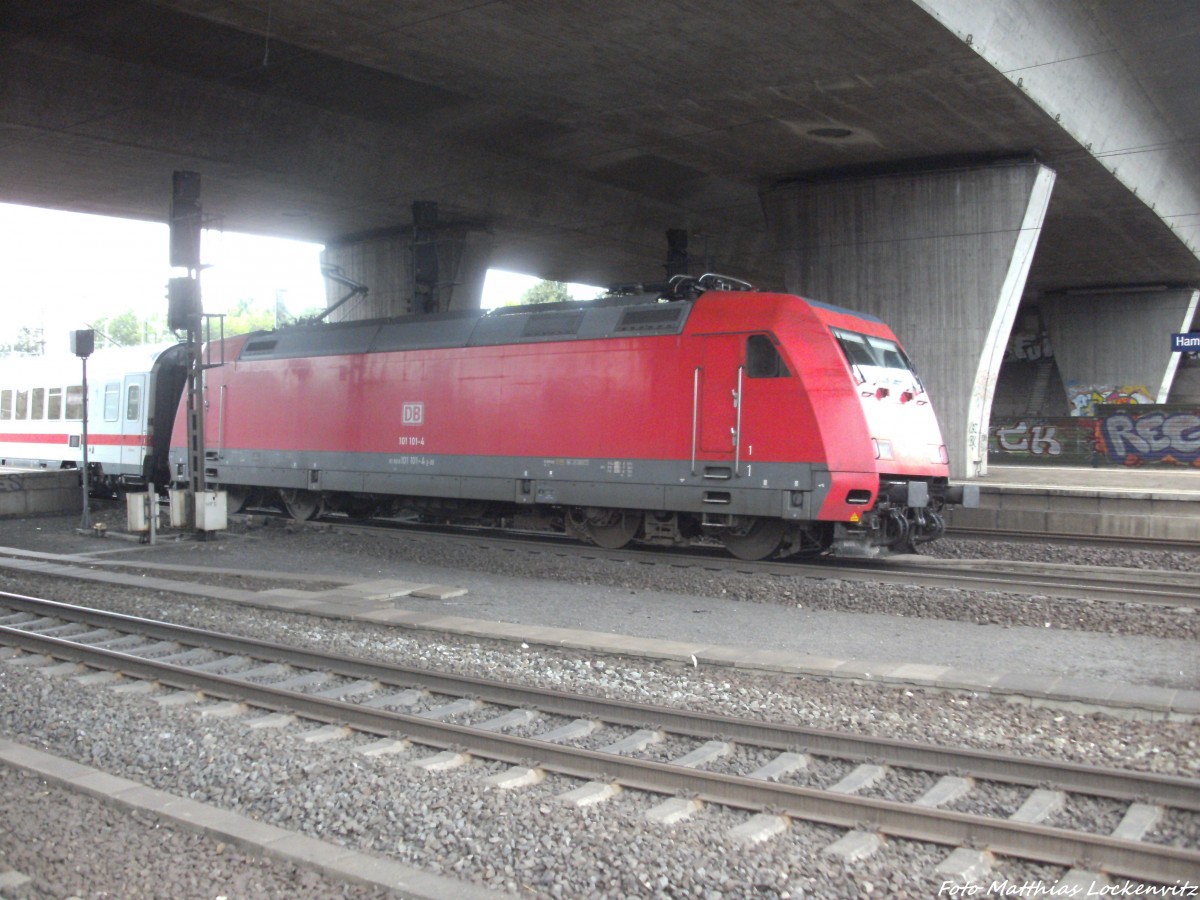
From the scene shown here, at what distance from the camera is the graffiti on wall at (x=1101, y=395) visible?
4071 cm

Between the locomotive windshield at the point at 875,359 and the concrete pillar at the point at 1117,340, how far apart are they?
104 feet

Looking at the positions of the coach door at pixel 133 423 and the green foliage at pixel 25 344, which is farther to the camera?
the green foliage at pixel 25 344

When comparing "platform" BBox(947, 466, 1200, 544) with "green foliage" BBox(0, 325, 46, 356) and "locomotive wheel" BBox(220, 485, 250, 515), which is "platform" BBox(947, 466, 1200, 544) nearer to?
"locomotive wheel" BBox(220, 485, 250, 515)

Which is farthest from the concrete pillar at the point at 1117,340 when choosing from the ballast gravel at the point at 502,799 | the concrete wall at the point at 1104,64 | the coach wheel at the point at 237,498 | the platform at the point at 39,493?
the ballast gravel at the point at 502,799

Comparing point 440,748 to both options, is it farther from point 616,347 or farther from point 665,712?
point 616,347

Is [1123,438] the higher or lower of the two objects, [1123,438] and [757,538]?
the higher

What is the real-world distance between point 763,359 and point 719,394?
0.76 metres

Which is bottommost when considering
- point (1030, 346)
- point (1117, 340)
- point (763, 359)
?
point (763, 359)

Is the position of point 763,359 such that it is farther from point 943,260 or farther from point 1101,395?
point 1101,395

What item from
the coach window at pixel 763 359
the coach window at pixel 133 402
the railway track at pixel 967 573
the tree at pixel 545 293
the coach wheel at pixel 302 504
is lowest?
the railway track at pixel 967 573

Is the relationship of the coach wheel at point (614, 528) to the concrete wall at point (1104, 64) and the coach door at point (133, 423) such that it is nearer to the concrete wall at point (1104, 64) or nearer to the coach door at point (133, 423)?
the concrete wall at point (1104, 64)

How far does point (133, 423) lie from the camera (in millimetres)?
23516

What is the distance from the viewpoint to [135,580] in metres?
12.7

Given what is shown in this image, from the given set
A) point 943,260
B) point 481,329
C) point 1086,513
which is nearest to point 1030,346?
point 943,260
